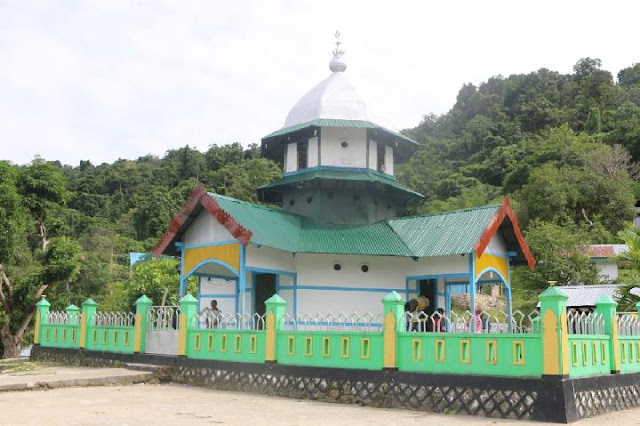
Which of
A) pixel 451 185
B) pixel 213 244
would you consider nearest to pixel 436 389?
pixel 213 244

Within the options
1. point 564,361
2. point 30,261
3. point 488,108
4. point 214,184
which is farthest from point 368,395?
point 488,108

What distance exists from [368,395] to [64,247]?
53.5 ft

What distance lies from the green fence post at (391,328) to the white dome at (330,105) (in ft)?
30.6

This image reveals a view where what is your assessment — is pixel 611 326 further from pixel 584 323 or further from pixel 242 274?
pixel 242 274

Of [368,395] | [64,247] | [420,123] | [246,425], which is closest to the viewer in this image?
[246,425]

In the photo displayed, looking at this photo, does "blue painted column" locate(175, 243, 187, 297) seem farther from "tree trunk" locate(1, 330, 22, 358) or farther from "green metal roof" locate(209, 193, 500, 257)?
"tree trunk" locate(1, 330, 22, 358)

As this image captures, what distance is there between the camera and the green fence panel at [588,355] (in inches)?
360

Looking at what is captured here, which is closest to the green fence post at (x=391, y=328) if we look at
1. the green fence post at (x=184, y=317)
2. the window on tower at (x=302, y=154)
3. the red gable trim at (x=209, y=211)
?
the green fence post at (x=184, y=317)

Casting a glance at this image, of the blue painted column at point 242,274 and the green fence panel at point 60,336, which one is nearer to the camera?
the blue painted column at point 242,274

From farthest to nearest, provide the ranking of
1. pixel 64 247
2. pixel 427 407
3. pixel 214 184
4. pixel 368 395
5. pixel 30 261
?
1. pixel 214 184
2. pixel 30 261
3. pixel 64 247
4. pixel 368 395
5. pixel 427 407

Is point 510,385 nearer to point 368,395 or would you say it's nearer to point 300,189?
point 368,395

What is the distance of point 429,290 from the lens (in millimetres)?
17531

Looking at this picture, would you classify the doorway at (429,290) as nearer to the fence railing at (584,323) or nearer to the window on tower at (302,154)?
the window on tower at (302,154)

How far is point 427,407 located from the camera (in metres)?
9.74
